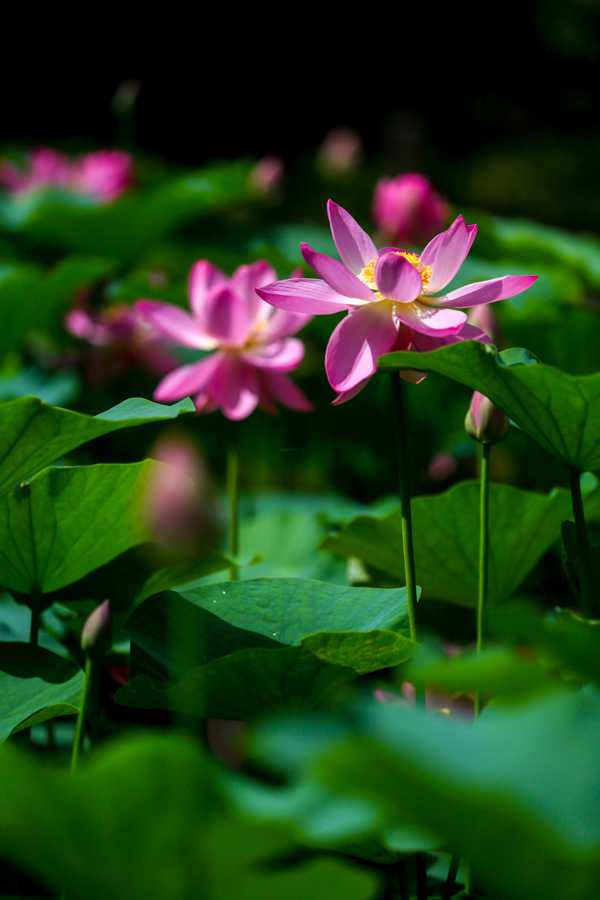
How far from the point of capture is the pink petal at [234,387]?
29.3 inches

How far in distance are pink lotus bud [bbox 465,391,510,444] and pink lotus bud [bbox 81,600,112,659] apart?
239 mm

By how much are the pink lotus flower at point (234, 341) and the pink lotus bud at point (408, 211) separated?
87 centimetres

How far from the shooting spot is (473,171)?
21.4 ft

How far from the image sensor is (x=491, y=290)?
1.49ft

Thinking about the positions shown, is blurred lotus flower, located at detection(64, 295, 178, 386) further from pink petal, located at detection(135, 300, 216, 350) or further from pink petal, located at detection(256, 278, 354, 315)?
pink petal, located at detection(256, 278, 354, 315)

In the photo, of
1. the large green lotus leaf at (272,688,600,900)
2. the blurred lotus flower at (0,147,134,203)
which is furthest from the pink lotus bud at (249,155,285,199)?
the large green lotus leaf at (272,688,600,900)

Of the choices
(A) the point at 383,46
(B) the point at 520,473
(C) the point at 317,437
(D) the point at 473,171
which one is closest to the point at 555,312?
(B) the point at 520,473

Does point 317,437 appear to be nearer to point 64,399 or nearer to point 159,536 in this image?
point 64,399

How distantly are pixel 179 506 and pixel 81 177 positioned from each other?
191 cm

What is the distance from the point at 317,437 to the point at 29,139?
16.8 ft

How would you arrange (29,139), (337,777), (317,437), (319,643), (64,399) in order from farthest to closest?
1. (29,139)
2. (317,437)
3. (64,399)
4. (319,643)
5. (337,777)

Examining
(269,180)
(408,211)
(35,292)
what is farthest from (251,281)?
(269,180)

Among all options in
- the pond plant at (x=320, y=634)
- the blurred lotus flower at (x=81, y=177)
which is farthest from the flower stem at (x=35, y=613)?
the blurred lotus flower at (x=81, y=177)

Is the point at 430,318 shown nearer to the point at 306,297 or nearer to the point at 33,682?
the point at 306,297
